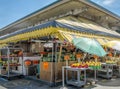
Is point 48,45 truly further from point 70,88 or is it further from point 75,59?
point 70,88

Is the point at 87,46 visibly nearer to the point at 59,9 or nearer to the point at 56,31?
the point at 56,31

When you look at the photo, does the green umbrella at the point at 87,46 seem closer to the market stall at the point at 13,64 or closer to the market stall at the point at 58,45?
the market stall at the point at 58,45

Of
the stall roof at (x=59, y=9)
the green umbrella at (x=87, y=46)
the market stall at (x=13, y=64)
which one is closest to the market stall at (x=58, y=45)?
the green umbrella at (x=87, y=46)

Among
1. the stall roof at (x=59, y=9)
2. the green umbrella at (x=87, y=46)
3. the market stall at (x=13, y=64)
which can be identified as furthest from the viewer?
the stall roof at (x=59, y=9)

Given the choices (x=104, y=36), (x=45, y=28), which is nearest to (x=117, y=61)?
(x=104, y=36)

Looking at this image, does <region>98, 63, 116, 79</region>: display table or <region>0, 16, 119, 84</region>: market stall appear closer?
<region>0, 16, 119, 84</region>: market stall

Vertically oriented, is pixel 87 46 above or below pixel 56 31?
below

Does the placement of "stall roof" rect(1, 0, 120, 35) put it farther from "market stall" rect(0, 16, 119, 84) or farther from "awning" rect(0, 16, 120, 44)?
"market stall" rect(0, 16, 119, 84)

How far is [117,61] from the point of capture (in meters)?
10.0

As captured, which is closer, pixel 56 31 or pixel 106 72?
pixel 56 31

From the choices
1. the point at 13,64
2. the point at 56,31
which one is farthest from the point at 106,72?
the point at 13,64

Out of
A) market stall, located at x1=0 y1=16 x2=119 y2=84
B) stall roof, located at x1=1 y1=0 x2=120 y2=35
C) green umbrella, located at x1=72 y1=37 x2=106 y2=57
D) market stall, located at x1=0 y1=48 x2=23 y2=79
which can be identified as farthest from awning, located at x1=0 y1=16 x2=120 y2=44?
stall roof, located at x1=1 y1=0 x2=120 y2=35

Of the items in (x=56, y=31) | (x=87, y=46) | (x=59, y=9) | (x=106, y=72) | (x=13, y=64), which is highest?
(x=59, y=9)

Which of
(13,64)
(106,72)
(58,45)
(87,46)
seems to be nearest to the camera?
(87,46)
